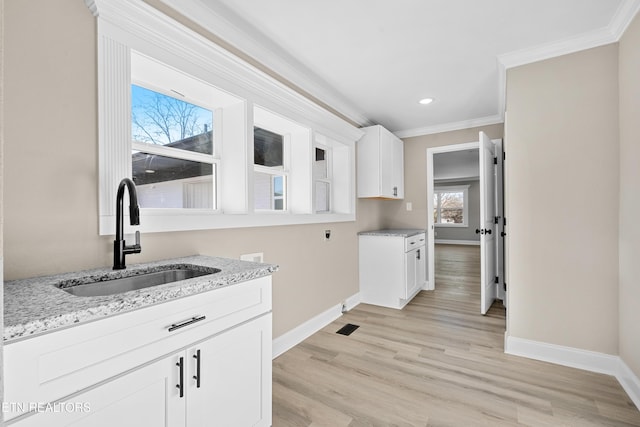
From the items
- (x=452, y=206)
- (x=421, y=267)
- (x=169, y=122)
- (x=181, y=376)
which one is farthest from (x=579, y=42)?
(x=452, y=206)

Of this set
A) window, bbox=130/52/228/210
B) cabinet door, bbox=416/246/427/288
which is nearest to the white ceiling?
window, bbox=130/52/228/210

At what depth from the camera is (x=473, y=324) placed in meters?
3.05

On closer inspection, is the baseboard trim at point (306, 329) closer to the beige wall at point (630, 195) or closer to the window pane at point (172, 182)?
Answer: the window pane at point (172, 182)

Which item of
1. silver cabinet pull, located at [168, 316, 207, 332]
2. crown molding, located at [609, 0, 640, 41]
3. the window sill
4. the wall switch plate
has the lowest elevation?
silver cabinet pull, located at [168, 316, 207, 332]

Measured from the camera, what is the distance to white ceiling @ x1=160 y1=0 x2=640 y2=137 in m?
1.85

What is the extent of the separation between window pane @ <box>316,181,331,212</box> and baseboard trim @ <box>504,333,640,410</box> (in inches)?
A: 84.3

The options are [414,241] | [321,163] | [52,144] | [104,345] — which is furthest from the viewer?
[414,241]

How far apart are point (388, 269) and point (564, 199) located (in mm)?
1853

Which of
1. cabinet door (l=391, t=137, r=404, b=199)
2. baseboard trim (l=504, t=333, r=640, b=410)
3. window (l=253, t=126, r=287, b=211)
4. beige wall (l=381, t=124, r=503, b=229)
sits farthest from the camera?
beige wall (l=381, t=124, r=503, b=229)

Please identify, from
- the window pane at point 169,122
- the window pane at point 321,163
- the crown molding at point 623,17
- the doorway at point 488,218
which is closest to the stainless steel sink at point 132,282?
the window pane at point 169,122

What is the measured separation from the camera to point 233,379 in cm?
127

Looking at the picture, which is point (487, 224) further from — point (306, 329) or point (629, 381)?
point (306, 329)

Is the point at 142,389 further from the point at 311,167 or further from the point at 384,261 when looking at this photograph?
the point at 384,261

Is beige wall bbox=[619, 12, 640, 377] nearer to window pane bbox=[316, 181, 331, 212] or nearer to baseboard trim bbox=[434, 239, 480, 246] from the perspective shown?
window pane bbox=[316, 181, 331, 212]
